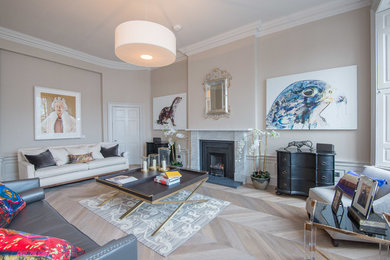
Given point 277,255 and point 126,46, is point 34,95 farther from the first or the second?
point 277,255

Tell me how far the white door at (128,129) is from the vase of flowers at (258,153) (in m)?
3.73

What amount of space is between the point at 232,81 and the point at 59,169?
422cm

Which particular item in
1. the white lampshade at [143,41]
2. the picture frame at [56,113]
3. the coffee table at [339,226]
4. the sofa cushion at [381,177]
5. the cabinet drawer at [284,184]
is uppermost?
the white lampshade at [143,41]

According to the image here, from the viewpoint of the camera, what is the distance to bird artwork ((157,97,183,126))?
527cm

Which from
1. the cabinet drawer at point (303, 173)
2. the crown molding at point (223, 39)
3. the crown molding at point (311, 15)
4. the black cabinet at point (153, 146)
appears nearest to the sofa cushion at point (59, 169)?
the black cabinet at point (153, 146)

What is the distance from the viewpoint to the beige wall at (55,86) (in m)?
3.79

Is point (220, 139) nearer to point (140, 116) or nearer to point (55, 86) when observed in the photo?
point (140, 116)

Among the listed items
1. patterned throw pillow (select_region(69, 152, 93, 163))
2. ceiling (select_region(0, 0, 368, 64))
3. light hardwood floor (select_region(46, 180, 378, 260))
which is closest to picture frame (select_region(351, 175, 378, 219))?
light hardwood floor (select_region(46, 180, 378, 260))

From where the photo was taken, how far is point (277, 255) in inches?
67.6

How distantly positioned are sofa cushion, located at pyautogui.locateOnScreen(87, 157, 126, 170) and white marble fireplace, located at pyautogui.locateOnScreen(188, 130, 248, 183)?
6.32ft

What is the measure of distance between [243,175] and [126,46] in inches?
131

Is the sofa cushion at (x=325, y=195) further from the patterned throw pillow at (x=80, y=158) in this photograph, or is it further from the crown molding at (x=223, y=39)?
the patterned throw pillow at (x=80, y=158)

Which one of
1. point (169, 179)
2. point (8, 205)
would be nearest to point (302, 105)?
point (169, 179)

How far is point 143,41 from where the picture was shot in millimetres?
1908
